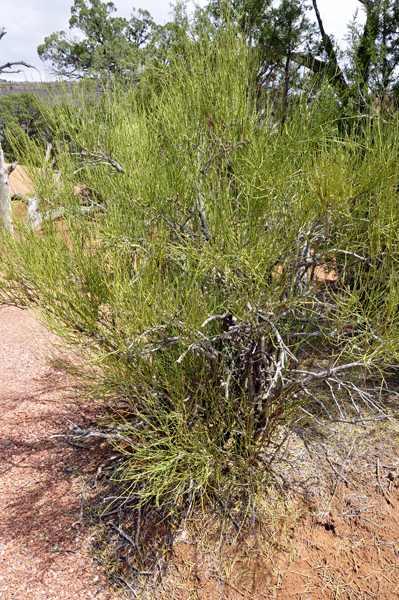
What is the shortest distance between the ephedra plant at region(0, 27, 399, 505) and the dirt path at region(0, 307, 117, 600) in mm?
443

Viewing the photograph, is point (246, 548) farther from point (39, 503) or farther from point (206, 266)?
point (206, 266)

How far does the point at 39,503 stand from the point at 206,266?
1893 millimetres

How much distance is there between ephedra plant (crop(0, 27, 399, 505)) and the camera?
1.93 metres

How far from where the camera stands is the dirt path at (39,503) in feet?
7.15

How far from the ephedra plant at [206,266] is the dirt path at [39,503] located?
17.5 inches

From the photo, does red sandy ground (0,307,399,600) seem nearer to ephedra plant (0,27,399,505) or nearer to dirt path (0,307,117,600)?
dirt path (0,307,117,600)

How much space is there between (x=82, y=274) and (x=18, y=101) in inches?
548

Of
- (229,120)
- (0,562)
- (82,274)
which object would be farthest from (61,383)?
(229,120)

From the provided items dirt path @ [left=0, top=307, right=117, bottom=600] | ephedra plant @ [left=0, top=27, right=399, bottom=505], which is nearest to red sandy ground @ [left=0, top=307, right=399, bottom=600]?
dirt path @ [left=0, top=307, right=117, bottom=600]

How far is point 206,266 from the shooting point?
1.97 m

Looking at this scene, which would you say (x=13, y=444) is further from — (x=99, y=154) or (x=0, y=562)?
(x=99, y=154)

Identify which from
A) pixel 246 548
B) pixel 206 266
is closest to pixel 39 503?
pixel 246 548

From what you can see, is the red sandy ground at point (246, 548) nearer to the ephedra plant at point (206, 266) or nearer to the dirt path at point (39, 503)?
the dirt path at point (39, 503)

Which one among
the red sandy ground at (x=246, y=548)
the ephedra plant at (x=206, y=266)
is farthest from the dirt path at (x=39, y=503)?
the ephedra plant at (x=206, y=266)
